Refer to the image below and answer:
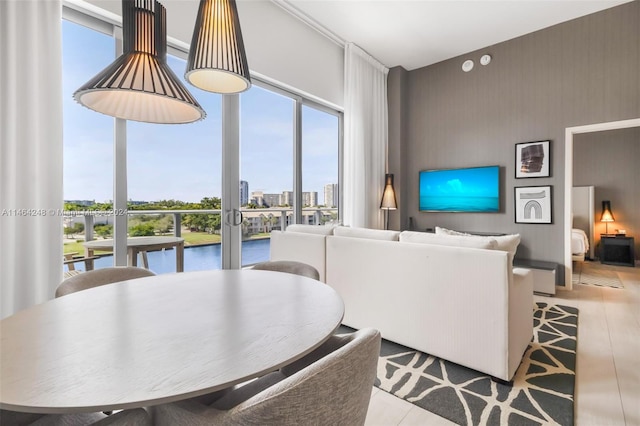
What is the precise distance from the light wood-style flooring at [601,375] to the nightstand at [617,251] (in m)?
2.53

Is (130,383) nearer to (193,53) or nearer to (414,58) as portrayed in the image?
(193,53)

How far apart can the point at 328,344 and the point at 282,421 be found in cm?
50

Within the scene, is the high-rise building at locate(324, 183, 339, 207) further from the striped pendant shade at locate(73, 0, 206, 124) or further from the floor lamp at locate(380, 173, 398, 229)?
the striped pendant shade at locate(73, 0, 206, 124)

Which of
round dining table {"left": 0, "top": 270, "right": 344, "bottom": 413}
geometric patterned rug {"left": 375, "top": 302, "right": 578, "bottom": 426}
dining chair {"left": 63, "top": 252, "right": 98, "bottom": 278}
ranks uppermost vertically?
round dining table {"left": 0, "top": 270, "right": 344, "bottom": 413}

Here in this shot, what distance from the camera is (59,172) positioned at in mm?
1964

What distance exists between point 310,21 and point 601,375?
417 centimetres

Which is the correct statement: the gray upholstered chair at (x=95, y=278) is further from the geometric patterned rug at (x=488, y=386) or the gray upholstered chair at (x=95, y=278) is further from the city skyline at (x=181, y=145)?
the geometric patterned rug at (x=488, y=386)

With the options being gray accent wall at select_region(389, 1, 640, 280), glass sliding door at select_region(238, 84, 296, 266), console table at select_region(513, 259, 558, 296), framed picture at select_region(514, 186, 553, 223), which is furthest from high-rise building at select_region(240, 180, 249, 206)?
framed picture at select_region(514, 186, 553, 223)

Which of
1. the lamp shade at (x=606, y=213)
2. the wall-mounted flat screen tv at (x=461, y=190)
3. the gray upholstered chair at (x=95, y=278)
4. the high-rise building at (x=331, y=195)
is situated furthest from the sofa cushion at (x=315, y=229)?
the lamp shade at (x=606, y=213)

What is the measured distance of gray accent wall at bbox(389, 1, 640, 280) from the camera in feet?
11.0

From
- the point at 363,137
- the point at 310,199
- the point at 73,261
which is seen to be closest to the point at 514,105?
the point at 363,137

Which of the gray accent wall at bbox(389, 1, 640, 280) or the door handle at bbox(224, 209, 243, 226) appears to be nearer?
the door handle at bbox(224, 209, 243, 226)

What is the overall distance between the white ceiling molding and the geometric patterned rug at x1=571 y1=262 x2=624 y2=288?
A: 15.0 feet

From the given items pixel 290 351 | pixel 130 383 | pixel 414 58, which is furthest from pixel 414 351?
pixel 414 58
